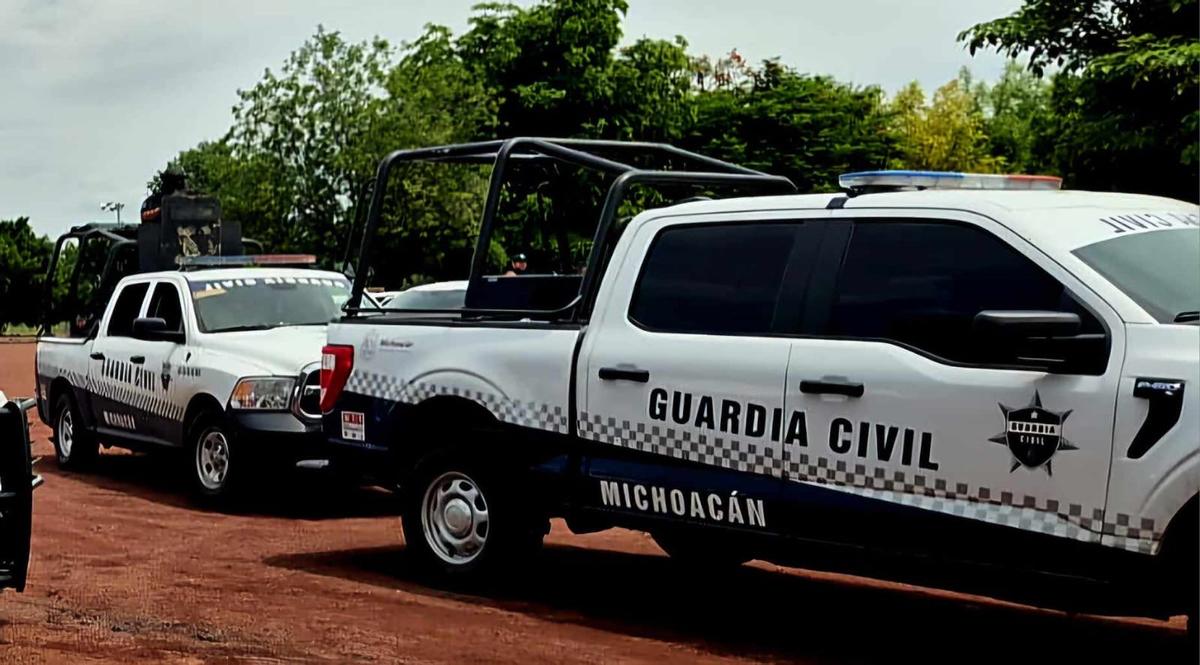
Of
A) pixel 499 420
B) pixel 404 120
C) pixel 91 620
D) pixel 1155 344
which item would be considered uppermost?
pixel 404 120

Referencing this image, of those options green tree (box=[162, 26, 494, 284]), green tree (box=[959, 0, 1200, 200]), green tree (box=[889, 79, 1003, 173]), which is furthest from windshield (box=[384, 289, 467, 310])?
green tree (box=[889, 79, 1003, 173])

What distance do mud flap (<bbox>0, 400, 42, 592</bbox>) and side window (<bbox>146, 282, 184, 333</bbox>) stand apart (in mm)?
6902

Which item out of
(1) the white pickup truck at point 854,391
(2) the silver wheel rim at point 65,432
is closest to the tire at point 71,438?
(2) the silver wheel rim at point 65,432

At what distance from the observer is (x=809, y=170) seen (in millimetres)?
59531

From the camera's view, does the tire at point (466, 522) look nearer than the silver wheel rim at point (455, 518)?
Yes

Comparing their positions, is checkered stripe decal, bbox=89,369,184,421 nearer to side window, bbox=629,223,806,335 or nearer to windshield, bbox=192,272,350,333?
windshield, bbox=192,272,350,333

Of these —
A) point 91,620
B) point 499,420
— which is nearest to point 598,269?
point 499,420

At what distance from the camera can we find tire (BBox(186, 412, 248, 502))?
12391mm

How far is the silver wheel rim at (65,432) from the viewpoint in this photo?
50.8 ft

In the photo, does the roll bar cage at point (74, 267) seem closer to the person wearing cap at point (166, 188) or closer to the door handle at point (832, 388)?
the person wearing cap at point (166, 188)

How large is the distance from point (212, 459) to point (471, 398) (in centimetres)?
474

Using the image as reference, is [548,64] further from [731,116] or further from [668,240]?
[668,240]

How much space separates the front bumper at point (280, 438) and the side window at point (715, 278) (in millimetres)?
4826

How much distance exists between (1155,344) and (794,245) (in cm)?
179
